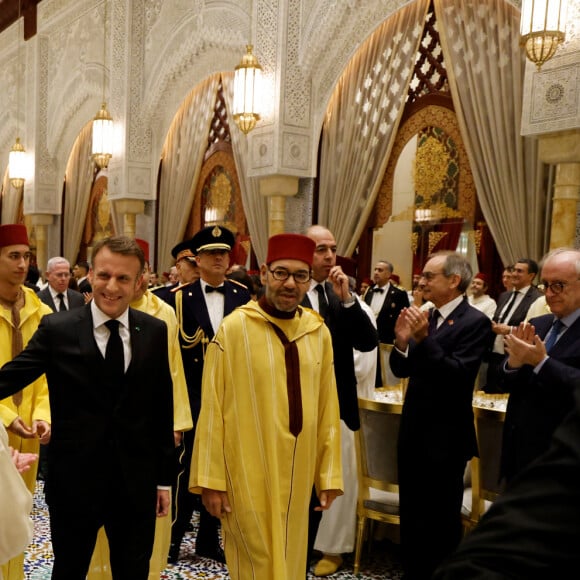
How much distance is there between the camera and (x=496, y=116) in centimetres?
621

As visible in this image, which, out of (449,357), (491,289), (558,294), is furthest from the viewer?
(491,289)

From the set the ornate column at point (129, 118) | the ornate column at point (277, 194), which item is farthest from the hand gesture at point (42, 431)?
the ornate column at point (129, 118)

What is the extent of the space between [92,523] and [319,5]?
693 centimetres

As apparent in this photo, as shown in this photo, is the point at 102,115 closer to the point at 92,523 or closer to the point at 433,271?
the point at 433,271

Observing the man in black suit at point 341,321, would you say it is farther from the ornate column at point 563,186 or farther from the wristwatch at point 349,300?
the ornate column at point 563,186

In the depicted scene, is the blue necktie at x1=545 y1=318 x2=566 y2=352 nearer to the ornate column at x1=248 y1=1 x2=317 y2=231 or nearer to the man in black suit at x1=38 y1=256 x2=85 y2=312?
the man in black suit at x1=38 y1=256 x2=85 y2=312

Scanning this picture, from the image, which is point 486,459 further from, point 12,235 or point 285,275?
point 12,235

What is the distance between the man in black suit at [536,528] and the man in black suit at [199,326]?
2.77 meters

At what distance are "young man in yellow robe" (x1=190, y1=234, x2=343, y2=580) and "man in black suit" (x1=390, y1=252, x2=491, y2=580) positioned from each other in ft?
2.14

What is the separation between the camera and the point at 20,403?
2.60 m

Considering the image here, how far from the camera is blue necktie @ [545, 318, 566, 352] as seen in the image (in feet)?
8.30

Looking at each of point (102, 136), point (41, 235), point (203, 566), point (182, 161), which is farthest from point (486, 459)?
point (41, 235)

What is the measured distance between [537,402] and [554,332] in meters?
0.33

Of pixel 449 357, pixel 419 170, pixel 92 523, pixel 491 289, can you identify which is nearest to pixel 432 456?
pixel 449 357
